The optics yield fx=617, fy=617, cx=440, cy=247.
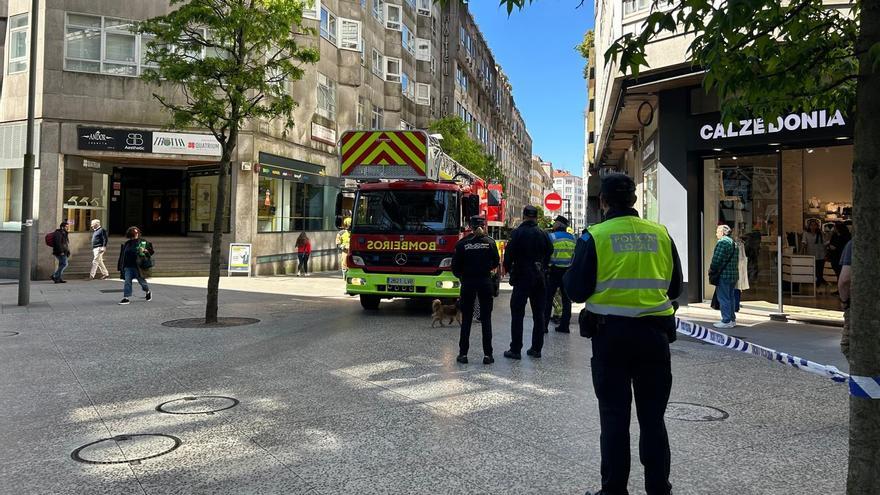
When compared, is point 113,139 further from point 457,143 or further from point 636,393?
point 636,393

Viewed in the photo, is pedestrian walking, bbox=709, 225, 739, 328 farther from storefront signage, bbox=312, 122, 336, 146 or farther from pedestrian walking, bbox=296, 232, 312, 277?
storefront signage, bbox=312, 122, 336, 146

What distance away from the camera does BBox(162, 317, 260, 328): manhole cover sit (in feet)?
35.2

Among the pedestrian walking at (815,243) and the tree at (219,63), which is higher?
the tree at (219,63)

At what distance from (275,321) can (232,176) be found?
12795 mm

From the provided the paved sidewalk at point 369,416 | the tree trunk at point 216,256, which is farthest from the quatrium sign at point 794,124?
the tree trunk at point 216,256

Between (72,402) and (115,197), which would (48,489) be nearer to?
(72,402)

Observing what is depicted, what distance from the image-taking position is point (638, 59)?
3.34 meters

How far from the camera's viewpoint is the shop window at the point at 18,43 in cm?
2144

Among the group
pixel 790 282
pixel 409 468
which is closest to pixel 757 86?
pixel 409 468

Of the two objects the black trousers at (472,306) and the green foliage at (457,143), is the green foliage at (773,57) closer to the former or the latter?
the black trousers at (472,306)

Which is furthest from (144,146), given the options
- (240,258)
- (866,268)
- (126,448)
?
(866,268)

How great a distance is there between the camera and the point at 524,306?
8008 mm

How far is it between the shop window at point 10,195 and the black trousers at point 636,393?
2356 centimetres

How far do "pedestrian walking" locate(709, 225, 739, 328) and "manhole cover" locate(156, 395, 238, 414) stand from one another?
8.25 m
